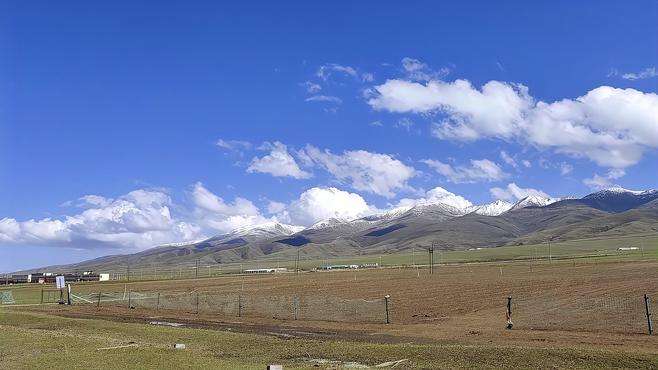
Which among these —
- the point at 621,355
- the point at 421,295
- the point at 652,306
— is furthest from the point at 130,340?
the point at 421,295

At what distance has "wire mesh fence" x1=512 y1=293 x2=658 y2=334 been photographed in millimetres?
29203

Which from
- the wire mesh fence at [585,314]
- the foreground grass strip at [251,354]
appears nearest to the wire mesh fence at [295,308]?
the wire mesh fence at [585,314]

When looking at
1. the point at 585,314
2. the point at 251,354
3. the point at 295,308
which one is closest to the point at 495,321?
the point at 585,314

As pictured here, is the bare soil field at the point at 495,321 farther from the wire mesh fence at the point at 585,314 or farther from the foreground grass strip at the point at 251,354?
the foreground grass strip at the point at 251,354

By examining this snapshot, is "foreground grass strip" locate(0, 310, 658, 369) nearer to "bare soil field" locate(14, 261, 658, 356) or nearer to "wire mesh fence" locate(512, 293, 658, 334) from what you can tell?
"bare soil field" locate(14, 261, 658, 356)

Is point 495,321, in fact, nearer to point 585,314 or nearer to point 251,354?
point 585,314

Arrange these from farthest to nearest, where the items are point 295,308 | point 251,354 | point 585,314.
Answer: point 295,308
point 585,314
point 251,354

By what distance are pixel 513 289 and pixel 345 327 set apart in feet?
88.3

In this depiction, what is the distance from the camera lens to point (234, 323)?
1494 inches

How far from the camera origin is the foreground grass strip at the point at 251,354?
18.8 meters

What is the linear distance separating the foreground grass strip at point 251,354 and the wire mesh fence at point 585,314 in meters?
9.56

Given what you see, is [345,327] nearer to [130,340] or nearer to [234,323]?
[234,323]

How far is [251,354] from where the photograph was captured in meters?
22.8

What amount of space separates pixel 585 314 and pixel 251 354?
20150mm
